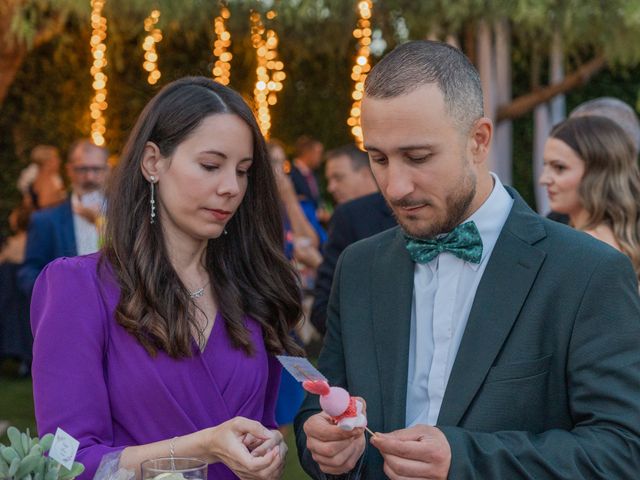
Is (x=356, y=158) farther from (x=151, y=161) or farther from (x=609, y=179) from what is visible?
(x=151, y=161)

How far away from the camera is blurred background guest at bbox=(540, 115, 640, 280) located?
428 cm

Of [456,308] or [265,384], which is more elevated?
[456,308]

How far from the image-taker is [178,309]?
107 inches

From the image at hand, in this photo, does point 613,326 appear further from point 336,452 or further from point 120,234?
point 120,234

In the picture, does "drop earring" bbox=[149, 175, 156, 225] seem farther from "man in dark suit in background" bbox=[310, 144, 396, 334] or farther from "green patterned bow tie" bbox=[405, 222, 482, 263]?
"man in dark suit in background" bbox=[310, 144, 396, 334]

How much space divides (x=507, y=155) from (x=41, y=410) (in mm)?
7222

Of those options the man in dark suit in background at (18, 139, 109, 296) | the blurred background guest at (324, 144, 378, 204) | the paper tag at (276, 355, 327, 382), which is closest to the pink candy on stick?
the paper tag at (276, 355, 327, 382)

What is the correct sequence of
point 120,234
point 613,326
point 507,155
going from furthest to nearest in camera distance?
point 507,155
point 120,234
point 613,326

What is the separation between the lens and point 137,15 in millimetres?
8602

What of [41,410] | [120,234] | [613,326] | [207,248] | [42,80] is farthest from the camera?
[42,80]

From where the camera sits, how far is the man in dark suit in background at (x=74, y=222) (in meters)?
6.11

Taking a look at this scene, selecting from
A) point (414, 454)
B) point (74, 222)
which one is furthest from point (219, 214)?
point (74, 222)

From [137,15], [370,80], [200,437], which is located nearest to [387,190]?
[370,80]

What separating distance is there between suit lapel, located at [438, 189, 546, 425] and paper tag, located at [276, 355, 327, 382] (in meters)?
0.36
